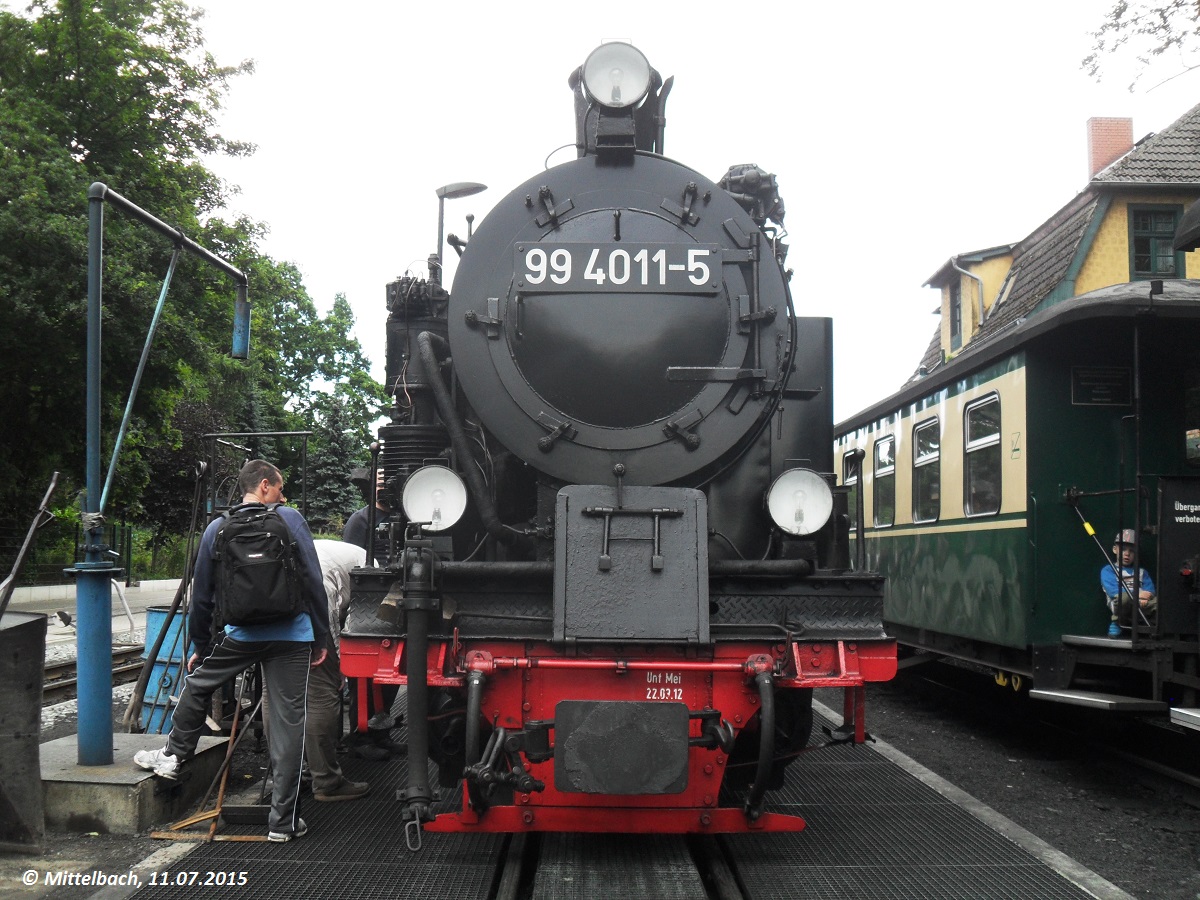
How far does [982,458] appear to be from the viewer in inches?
294

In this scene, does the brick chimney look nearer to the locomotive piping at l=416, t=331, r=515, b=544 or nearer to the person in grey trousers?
the locomotive piping at l=416, t=331, r=515, b=544

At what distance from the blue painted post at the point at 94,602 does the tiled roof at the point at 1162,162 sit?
1502 centimetres

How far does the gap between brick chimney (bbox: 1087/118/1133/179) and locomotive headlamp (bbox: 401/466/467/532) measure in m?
18.7

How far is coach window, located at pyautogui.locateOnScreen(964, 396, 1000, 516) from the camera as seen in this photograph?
720 cm

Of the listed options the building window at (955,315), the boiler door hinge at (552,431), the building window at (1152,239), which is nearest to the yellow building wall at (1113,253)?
the building window at (1152,239)

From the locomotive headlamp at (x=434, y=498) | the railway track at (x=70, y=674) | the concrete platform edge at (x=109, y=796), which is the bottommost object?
the railway track at (x=70, y=674)

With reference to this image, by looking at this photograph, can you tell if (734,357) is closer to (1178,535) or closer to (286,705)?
(286,705)

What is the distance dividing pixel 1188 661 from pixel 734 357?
3.34m

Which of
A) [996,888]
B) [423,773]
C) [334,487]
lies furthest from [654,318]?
[334,487]

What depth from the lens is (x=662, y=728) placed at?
3.66 metres

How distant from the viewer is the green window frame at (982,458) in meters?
7.19

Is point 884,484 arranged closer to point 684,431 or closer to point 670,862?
point 684,431

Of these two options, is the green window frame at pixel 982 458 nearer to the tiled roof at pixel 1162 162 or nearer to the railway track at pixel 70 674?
the railway track at pixel 70 674

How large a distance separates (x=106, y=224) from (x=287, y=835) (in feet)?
45.8
